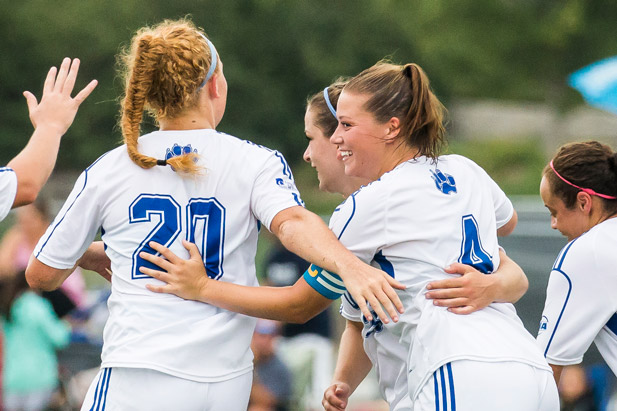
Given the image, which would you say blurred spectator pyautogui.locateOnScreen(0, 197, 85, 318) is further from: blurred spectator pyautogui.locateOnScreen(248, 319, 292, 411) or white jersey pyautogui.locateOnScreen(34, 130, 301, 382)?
white jersey pyautogui.locateOnScreen(34, 130, 301, 382)

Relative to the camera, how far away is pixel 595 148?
10.7 ft

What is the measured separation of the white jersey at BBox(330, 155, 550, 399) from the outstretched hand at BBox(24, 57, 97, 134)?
1.01 meters

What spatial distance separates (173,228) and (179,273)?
0.52 feet

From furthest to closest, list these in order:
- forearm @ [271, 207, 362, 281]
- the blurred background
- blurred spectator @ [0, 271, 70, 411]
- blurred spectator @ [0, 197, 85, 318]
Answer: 1. the blurred background
2. blurred spectator @ [0, 197, 85, 318]
3. blurred spectator @ [0, 271, 70, 411]
4. forearm @ [271, 207, 362, 281]

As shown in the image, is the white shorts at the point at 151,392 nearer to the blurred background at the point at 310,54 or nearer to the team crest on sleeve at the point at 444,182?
the team crest on sleeve at the point at 444,182

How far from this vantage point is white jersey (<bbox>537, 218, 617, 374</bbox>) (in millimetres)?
2996

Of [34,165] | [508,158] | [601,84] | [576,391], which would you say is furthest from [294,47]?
[34,165]

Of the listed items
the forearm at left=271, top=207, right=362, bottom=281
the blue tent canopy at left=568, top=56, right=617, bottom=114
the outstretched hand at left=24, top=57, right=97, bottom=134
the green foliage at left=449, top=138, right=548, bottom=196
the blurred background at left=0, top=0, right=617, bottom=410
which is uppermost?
the outstretched hand at left=24, top=57, right=97, bottom=134

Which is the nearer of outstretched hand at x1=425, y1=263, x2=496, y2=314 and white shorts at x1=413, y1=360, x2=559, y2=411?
white shorts at x1=413, y1=360, x2=559, y2=411

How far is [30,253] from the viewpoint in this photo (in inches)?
282

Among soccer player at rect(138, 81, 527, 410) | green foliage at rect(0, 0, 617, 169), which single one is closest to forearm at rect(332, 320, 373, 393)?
soccer player at rect(138, 81, 527, 410)

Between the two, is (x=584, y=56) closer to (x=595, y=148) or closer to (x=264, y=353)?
(x=264, y=353)

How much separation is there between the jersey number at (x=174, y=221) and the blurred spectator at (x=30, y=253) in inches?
178

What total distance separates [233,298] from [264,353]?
11.8 feet
